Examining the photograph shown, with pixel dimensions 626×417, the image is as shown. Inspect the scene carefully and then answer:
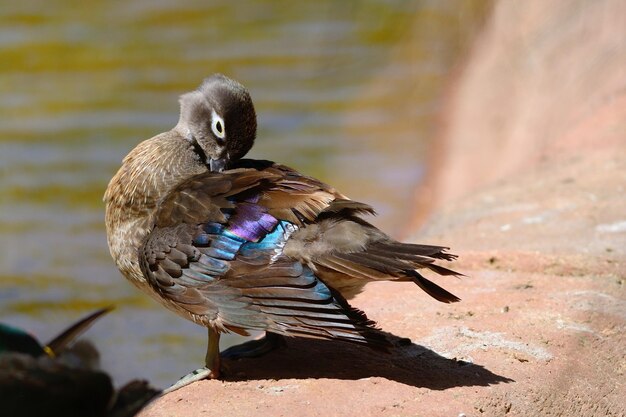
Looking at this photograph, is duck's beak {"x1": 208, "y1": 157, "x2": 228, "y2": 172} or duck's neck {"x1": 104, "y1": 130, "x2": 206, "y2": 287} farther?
duck's beak {"x1": 208, "y1": 157, "x2": 228, "y2": 172}

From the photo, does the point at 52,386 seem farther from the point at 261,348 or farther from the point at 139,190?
the point at 261,348

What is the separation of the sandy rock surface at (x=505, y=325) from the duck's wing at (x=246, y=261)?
0.87 feet

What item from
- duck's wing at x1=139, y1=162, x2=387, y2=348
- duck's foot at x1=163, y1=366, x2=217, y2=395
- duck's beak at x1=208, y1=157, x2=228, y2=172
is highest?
duck's beak at x1=208, y1=157, x2=228, y2=172

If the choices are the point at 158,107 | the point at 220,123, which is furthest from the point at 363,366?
the point at 158,107

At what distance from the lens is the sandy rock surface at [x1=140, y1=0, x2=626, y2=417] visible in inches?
142

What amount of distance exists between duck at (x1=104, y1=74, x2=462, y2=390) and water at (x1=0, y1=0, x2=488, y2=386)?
3327mm

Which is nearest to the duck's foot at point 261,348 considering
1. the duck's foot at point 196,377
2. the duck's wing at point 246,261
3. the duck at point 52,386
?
the duck's foot at point 196,377

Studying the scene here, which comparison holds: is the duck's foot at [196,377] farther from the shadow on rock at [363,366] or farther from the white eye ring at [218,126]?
the white eye ring at [218,126]

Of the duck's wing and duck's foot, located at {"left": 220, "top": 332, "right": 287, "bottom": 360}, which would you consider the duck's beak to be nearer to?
the duck's wing

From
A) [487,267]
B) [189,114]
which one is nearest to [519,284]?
[487,267]

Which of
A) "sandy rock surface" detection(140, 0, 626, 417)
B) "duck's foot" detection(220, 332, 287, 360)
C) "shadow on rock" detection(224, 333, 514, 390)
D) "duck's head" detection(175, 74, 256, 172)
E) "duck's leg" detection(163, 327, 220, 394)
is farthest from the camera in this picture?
"duck's head" detection(175, 74, 256, 172)

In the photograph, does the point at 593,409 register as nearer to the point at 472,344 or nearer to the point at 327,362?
the point at 472,344

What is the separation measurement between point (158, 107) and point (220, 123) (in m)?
7.57

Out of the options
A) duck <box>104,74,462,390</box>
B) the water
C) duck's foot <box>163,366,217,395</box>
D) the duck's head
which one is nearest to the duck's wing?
duck <box>104,74,462,390</box>
